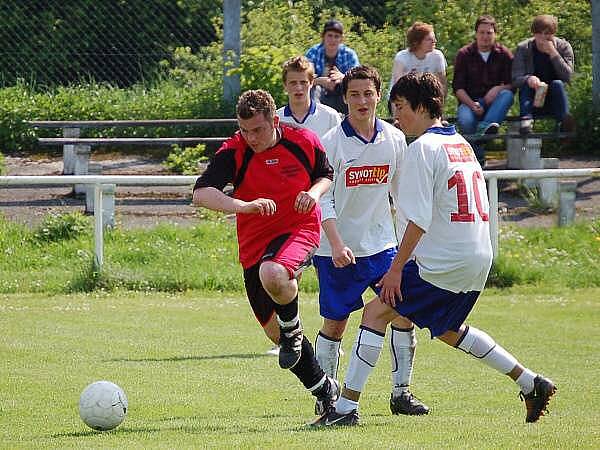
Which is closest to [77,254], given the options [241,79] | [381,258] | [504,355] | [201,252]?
[201,252]

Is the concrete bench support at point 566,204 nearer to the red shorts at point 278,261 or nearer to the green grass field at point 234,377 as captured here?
the green grass field at point 234,377

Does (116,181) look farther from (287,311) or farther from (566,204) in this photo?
(287,311)

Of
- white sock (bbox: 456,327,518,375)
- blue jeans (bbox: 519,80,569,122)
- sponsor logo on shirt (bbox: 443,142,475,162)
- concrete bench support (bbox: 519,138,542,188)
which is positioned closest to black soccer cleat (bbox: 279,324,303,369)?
white sock (bbox: 456,327,518,375)

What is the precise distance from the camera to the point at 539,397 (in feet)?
21.6

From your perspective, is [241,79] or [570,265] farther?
[241,79]

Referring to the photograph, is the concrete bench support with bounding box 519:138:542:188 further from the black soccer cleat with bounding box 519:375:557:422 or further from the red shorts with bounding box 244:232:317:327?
the black soccer cleat with bounding box 519:375:557:422

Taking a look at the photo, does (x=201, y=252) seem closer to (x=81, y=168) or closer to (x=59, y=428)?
(x=81, y=168)

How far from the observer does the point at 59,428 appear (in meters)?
6.71

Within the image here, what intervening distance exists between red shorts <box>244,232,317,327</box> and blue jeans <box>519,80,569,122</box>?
8903 millimetres

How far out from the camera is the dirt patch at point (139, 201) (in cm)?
1408

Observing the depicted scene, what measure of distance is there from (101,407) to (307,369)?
45.8 inches

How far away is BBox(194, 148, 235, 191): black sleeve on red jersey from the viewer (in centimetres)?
677

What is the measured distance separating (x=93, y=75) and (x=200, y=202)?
1090 cm

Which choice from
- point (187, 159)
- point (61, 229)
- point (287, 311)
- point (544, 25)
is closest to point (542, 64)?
point (544, 25)
